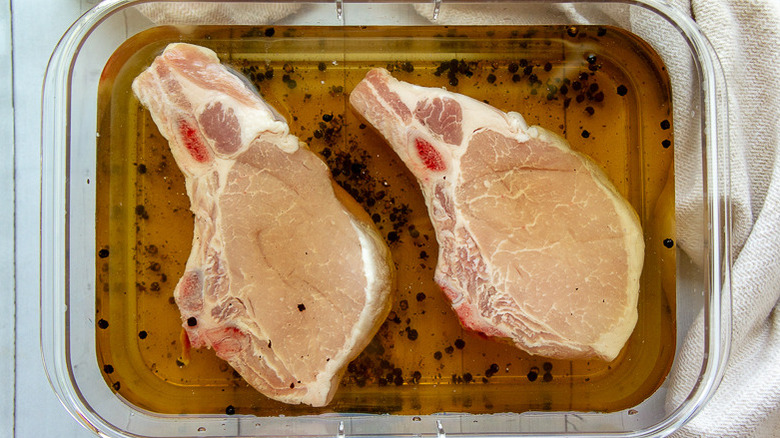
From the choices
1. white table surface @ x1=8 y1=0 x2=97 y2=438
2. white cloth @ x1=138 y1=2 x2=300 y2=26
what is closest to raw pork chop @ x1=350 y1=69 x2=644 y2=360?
white cloth @ x1=138 y1=2 x2=300 y2=26

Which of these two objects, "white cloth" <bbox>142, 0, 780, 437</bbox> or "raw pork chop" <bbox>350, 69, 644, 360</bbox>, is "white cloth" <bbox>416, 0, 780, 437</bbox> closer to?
"white cloth" <bbox>142, 0, 780, 437</bbox>

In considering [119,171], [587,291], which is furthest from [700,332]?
[119,171]

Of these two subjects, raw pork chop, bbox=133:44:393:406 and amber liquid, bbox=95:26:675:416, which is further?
amber liquid, bbox=95:26:675:416

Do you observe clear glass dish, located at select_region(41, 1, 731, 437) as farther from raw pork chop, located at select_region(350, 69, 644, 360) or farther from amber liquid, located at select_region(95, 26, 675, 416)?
raw pork chop, located at select_region(350, 69, 644, 360)

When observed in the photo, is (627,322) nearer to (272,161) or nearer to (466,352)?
(466,352)

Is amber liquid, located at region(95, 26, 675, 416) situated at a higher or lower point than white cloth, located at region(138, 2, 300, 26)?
lower
